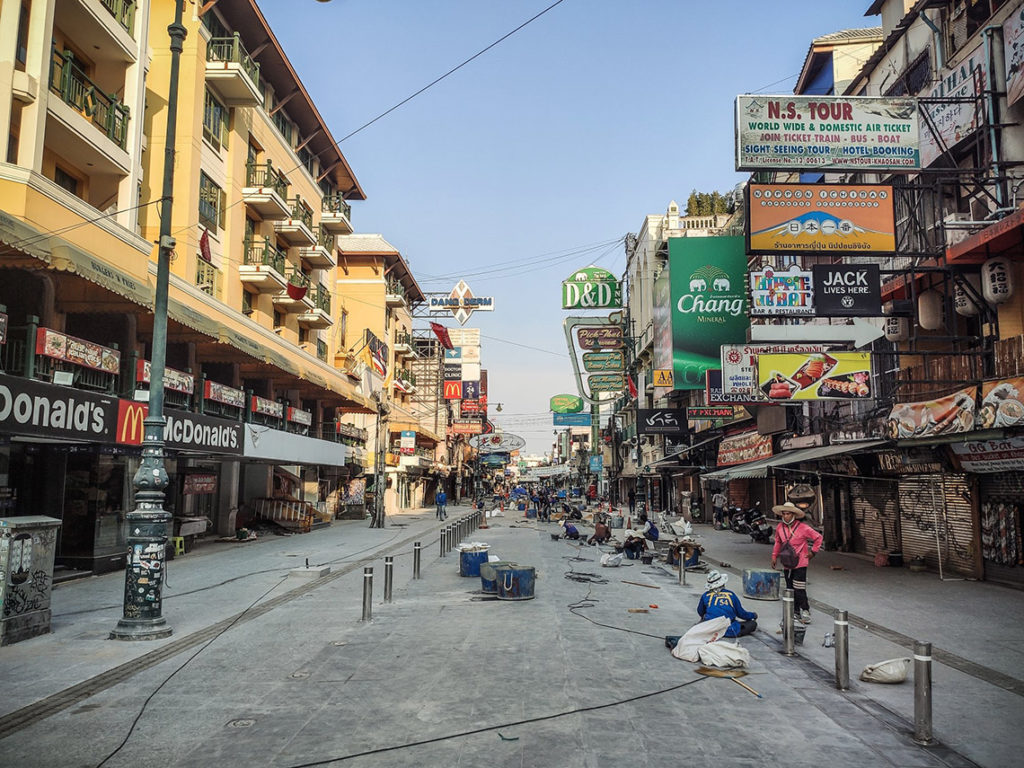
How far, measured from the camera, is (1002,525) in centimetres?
1455

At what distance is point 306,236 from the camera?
3428cm

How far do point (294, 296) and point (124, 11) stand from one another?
13.3 m

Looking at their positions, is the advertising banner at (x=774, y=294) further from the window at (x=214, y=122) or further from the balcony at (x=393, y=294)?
the balcony at (x=393, y=294)

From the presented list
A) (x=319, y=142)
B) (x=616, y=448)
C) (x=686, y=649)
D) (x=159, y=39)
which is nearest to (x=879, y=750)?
(x=686, y=649)

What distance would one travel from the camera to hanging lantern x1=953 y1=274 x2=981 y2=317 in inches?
605

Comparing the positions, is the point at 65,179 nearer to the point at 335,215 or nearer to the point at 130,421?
the point at 130,421

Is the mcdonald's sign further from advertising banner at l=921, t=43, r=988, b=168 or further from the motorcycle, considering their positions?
the motorcycle

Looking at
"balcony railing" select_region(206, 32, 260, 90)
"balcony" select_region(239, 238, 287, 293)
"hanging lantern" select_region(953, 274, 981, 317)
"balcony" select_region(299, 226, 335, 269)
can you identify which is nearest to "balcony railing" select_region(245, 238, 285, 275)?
"balcony" select_region(239, 238, 287, 293)

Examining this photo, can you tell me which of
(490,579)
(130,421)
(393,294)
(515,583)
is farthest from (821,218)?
(393,294)

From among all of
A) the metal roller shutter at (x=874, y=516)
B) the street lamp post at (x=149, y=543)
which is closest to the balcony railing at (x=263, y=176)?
the street lamp post at (x=149, y=543)

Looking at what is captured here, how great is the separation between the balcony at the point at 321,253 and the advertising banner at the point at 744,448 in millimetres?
→ 21813

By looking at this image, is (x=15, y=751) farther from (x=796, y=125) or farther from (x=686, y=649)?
(x=796, y=125)

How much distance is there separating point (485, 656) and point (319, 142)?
1387 inches

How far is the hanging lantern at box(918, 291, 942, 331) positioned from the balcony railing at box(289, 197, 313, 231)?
84.3 feet
